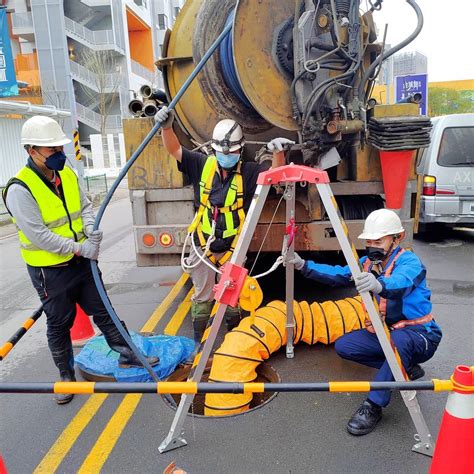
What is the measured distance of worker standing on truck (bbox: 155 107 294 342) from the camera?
3.80 metres

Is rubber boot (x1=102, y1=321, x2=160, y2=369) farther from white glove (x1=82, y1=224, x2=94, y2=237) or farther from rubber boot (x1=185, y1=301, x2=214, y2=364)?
white glove (x1=82, y1=224, x2=94, y2=237)

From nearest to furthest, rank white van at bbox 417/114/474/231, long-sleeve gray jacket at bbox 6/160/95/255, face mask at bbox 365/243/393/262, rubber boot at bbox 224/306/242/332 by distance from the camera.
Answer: face mask at bbox 365/243/393/262 < long-sleeve gray jacket at bbox 6/160/95/255 < rubber boot at bbox 224/306/242/332 < white van at bbox 417/114/474/231

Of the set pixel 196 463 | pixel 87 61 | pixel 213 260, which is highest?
pixel 87 61

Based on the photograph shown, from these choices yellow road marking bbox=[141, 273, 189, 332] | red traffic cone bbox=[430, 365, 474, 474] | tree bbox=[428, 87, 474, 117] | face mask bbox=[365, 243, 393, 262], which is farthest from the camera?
tree bbox=[428, 87, 474, 117]

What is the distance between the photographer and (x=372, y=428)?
10.5ft

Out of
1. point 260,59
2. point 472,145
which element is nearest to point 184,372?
point 260,59

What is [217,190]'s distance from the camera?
395 centimetres

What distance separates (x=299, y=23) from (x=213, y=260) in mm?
1921

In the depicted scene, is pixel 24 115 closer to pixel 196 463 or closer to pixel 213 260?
pixel 213 260

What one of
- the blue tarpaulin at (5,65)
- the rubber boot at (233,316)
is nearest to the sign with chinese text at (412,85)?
the blue tarpaulin at (5,65)

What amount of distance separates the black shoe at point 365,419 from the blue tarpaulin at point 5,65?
1291cm

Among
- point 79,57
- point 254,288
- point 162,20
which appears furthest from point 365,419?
point 162,20

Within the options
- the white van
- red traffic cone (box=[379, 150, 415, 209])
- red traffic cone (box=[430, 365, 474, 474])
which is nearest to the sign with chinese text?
the white van

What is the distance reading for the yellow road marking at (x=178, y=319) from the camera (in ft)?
16.7
